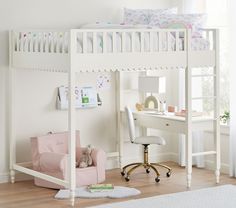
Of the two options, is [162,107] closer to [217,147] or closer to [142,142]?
[142,142]

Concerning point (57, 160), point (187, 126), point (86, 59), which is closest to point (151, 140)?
point (187, 126)

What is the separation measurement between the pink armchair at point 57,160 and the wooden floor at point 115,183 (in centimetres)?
15

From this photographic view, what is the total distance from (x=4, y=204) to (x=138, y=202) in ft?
3.27

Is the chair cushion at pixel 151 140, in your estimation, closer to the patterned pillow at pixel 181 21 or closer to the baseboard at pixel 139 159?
the baseboard at pixel 139 159

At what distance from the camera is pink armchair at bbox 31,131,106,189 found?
5.02m

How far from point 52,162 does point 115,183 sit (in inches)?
24.2

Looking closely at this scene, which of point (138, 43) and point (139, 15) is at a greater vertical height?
point (139, 15)

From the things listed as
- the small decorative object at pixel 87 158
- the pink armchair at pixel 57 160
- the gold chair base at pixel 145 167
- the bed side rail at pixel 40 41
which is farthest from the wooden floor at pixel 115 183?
the bed side rail at pixel 40 41

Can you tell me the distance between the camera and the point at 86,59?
14.8 ft

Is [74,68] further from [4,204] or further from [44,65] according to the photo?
[4,204]

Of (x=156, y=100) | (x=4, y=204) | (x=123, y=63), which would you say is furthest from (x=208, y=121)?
(x=4, y=204)

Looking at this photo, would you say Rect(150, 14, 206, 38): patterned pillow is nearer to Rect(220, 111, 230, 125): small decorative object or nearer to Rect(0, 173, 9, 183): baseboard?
Rect(220, 111, 230, 125): small decorative object

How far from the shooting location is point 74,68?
14.6 ft

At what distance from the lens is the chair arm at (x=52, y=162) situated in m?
4.97
